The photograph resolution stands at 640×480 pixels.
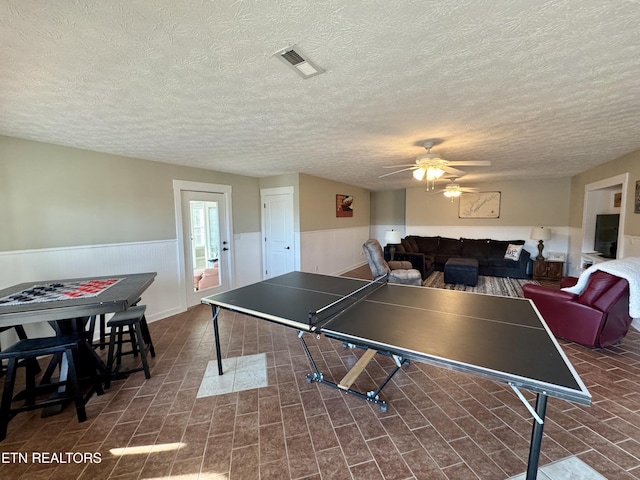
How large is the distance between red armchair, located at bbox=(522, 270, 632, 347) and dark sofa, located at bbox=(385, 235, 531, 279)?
292cm

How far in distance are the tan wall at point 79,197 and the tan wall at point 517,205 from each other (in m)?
6.32

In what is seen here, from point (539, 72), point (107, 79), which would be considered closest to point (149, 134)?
point (107, 79)

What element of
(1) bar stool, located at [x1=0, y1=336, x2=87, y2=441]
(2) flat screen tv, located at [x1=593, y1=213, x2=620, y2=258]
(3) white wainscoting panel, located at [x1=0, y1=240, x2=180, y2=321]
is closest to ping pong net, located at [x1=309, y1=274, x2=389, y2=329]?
(1) bar stool, located at [x1=0, y1=336, x2=87, y2=441]

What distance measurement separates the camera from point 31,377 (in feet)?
6.88

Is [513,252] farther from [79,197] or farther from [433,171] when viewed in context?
[79,197]

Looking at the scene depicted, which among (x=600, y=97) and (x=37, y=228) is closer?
(x=600, y=97)

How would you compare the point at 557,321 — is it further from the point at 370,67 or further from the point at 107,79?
the point at 107,79

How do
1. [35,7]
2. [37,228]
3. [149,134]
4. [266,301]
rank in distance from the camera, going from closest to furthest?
[35,7] → [266,301] → [149,134] → [37,228]

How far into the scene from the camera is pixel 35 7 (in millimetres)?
1075

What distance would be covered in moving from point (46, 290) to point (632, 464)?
4.64 metres

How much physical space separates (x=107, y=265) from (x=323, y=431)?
346 cm

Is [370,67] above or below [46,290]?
above

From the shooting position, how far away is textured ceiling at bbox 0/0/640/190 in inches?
44.7

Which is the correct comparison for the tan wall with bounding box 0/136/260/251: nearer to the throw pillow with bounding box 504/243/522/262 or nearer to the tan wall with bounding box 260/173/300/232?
the tan wall with bounding box 260/173/300/232
